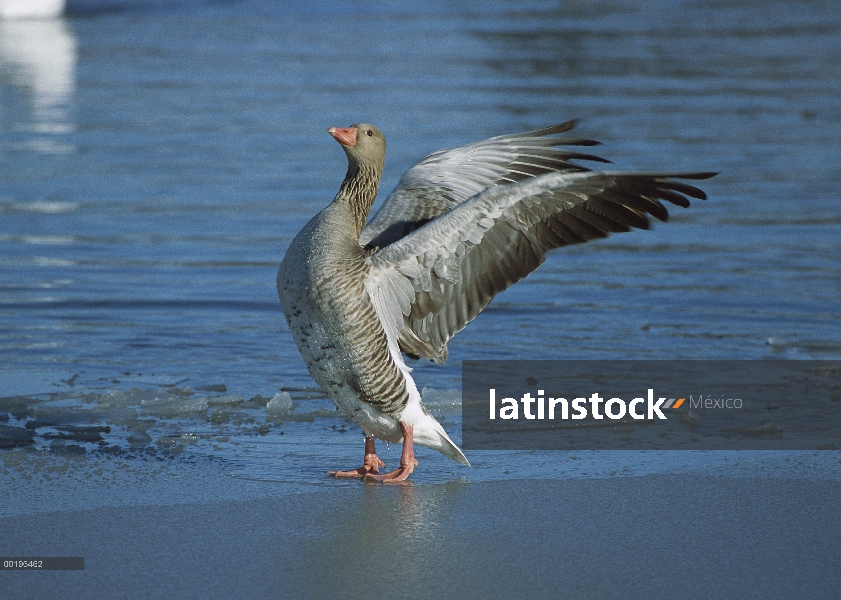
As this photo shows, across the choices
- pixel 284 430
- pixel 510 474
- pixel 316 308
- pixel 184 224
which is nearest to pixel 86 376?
pixel 284 430

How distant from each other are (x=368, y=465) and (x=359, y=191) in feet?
4.09

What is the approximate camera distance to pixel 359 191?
18.2ft

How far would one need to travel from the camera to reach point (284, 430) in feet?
19.4

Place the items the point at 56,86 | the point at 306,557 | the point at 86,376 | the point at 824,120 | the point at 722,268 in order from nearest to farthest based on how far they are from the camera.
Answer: the point at 306,557
the point at 86,376
the point at 722,268
the point at 824,120
the point at 56,86

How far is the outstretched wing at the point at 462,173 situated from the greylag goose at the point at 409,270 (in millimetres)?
446

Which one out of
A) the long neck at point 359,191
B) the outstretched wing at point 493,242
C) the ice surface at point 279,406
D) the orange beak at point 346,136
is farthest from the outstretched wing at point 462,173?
the ice surface at point 279,406

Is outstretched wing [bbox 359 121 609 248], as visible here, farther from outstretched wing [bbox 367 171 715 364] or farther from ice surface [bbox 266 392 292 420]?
ice surface [bbox 266 392 292 420]

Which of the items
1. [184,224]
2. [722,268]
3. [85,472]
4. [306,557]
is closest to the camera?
[306,557]

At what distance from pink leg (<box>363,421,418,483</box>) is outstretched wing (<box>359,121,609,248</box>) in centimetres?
104

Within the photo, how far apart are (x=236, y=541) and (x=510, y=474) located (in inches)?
56.1

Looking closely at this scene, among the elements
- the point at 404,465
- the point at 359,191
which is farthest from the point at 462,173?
the point at 404,465

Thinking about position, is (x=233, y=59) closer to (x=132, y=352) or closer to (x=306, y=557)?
(x=132, y=352)

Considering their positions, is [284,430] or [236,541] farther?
[284,430]

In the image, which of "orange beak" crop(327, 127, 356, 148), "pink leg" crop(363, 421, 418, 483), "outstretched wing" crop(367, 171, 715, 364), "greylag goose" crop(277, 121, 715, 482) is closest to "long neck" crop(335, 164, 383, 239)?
"greylag goose" crop(277, 121, 715, 482)
